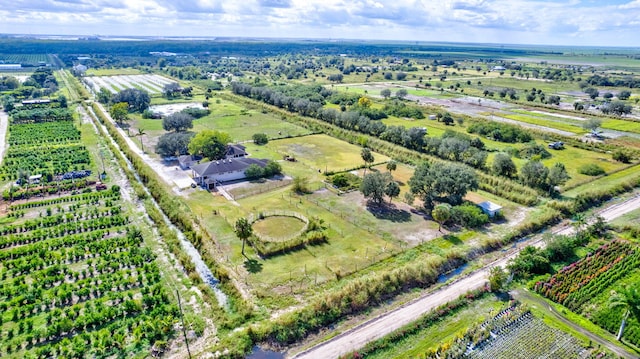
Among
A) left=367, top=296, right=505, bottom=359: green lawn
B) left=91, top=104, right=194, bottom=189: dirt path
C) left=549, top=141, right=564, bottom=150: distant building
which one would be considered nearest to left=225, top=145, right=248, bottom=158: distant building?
left=91, top=104, right=194, bottom=189: dirt path

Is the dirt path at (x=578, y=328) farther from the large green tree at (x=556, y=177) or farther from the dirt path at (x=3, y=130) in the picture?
the dirt path at (x=3, y=130)

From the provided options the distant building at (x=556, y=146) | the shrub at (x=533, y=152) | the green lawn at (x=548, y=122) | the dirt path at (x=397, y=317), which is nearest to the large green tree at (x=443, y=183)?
the dirt path at (x=397, y=317)

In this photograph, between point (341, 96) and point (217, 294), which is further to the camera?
point (341, 96)

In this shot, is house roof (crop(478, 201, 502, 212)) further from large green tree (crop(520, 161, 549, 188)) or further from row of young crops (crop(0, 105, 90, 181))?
row of young crops (crop(0, 105, 90, 181))

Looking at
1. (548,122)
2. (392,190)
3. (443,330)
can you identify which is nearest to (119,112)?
(392,190)

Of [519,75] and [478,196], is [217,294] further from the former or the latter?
[519,75]

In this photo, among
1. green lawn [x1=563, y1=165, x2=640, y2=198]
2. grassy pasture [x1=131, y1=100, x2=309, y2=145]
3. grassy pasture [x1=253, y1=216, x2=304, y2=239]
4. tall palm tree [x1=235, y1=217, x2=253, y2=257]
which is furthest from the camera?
grassy pasture [x1=131, y1=100, x2=309, y2=145]

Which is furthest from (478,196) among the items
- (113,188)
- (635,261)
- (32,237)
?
(32,237)
